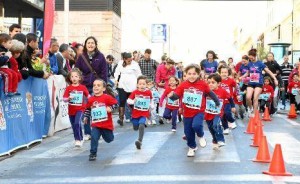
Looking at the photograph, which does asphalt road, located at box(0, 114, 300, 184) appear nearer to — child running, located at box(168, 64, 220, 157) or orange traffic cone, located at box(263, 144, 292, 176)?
orange traffic cone, located at box(263, 144, 292, 176)

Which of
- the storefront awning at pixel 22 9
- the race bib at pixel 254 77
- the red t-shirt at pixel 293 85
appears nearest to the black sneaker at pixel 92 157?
the race bib at pixel 254 77

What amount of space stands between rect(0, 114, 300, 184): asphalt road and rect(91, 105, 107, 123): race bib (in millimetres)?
588

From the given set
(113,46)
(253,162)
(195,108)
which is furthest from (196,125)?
(113,46)

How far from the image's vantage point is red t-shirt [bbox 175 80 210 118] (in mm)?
10945

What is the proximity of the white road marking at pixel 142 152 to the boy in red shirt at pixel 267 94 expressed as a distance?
7.31 m

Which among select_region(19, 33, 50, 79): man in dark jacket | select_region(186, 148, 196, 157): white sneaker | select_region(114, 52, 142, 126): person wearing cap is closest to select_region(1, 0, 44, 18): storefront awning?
select_region(114, 52, 142, 126): person wearing cap

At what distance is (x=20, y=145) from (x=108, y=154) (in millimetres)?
1577

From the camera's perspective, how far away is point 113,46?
33000mm

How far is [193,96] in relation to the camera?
35.9 feet

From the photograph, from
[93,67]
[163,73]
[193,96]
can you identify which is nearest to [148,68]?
[163,73]

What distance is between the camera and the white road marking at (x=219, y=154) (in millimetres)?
10196

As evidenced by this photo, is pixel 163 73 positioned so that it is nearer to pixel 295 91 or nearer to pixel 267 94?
pixel 267 94

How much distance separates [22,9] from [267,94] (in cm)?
781

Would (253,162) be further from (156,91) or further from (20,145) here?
(156,91)
